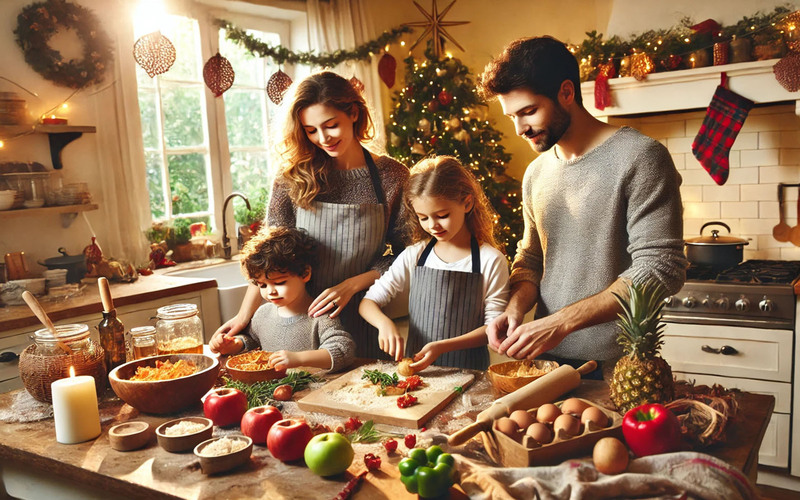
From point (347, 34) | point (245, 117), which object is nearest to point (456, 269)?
point (245, 117)

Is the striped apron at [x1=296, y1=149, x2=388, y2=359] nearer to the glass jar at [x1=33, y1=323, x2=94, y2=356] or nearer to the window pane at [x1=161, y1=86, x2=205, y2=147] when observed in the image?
the glass jar at [x1=33, y1=323, x2=94, y2=356]

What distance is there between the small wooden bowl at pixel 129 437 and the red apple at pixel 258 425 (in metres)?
0.21

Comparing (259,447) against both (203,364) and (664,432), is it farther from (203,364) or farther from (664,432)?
(664,432)

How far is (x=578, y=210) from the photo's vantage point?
191 centimetres

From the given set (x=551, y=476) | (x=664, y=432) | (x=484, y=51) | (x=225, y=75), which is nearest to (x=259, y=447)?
(x=551, y=476)

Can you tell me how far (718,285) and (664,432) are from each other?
2320 millimetres

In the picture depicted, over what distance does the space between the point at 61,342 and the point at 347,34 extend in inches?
148

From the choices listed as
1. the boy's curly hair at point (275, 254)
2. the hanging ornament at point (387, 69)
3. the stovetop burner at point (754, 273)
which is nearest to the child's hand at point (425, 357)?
the boy's curly hair at point (275, 254)

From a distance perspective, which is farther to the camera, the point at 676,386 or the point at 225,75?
the point at 225,75

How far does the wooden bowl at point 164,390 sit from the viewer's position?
5.12 ft

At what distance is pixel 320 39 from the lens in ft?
15.9

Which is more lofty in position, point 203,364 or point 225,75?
point 225,75

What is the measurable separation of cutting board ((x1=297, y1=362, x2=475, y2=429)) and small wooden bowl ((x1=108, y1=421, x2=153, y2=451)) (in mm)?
350

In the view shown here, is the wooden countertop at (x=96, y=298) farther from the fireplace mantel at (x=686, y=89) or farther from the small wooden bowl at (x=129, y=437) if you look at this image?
the fireplace mantel at (x=686, y=89)
